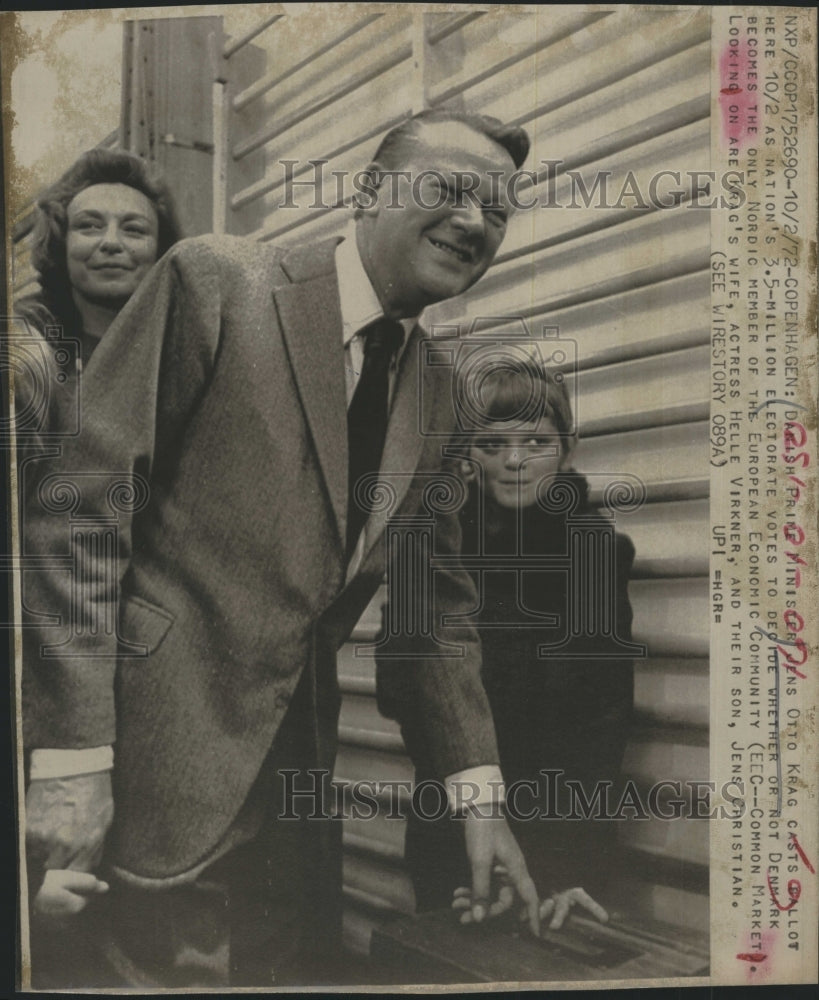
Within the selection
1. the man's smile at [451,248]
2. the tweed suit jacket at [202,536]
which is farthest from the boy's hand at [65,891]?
the man's smile at [451,248]

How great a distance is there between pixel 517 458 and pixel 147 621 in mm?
1115

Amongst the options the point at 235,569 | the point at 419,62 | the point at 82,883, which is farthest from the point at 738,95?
the point at 82,883

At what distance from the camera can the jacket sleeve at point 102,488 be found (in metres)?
2.35

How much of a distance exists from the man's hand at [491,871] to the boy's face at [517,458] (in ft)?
2.94

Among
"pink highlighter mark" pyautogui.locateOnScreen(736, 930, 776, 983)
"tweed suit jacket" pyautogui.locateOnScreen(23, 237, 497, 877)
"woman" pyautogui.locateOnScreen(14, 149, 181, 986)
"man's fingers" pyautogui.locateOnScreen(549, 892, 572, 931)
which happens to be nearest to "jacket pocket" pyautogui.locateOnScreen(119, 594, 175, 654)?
"tweed suit jacket" pyautogui.locateOnScreen(23, 237, 497, 877)

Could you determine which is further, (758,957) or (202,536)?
(758,957)

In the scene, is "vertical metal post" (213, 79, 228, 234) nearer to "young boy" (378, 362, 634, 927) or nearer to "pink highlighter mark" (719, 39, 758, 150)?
"young boy" (378, 362, 634, 927)

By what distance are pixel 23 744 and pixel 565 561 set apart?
1.61m

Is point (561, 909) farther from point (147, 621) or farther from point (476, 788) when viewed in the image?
point (147, 621)

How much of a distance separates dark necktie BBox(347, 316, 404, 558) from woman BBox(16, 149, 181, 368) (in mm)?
637

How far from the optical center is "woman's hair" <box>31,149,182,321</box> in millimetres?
2434

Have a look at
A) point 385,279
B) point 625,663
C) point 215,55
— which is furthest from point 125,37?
point 625,663

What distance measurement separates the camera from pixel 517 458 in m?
2.44

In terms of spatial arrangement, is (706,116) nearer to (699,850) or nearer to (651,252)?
(651,252)
